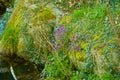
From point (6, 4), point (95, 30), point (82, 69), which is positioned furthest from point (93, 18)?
point (6, 4)

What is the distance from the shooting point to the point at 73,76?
659cm

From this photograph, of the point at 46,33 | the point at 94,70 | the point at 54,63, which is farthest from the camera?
the point at 46,33

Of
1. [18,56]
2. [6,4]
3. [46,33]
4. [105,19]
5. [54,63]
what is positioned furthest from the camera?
[6,4]

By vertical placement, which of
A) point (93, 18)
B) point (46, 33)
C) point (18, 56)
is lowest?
point (18, 56)

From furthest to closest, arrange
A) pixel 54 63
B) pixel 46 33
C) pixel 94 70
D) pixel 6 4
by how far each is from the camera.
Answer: pixel 6 4, pixel 46 33, pixel 54 63, pixel 94 70

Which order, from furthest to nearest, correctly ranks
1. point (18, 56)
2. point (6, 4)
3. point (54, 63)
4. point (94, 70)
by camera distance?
point (6, 4)
point (18, 56)
point (54, 63)
point (94, 70)

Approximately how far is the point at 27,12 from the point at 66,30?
1.83 metres

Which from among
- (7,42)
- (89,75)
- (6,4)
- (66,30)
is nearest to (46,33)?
(66,30)

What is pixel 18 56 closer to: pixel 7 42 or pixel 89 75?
pixel 7 42

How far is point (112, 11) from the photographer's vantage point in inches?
241

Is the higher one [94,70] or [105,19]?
[105,19]

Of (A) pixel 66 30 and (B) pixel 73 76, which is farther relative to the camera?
(A) pixel 66 30

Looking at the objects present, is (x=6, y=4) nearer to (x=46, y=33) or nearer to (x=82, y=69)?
(x=46, y=33)

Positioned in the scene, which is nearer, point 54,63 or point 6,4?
point 54,63
